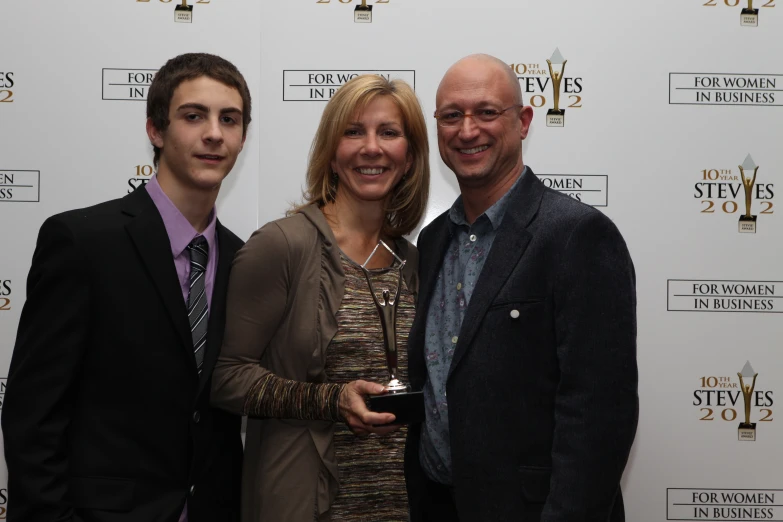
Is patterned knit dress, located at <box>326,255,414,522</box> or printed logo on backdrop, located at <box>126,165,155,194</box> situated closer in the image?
patterned knit dress, located at <box>326,255,414,522</box>

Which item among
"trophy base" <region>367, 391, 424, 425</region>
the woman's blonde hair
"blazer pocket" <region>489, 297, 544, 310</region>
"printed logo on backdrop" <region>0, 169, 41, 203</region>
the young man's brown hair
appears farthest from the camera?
"printed logo on backdrop" <region>0, 169, 41, 203</region>

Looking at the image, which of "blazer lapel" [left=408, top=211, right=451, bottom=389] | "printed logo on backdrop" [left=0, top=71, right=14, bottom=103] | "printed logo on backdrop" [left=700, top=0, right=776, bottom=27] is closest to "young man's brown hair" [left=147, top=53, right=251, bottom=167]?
"blazer lapel" [left=408, top=211, right=451, bottom=389]

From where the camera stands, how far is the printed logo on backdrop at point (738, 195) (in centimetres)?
319

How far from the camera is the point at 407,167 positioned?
8.21 feet

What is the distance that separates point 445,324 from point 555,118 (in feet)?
4.89

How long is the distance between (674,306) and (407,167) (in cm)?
146

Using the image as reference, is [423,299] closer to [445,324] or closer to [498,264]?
[445,324]

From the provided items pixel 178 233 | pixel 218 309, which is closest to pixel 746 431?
pixel 218 309

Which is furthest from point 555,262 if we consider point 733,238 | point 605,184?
point 733,238

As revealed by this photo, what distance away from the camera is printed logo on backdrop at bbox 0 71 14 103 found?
3.16 metres

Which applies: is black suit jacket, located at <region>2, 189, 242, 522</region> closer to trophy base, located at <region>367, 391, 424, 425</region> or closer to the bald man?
trophy base, located at <region>367, 391, 424, 425</region>

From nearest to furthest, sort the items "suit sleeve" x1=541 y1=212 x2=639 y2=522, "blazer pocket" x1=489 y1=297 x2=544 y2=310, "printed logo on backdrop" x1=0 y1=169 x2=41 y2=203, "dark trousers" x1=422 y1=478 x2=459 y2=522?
"suit sleeve" x1=541 y1=212 x2=639 y2=522, "blazer pocket" x1=489 y1=297 x2=544 y2=310, "dark trousers" x1=422 y1=478 x2=459 y2=522, "printed logo on backdrop" x1=0 y1=169 x2=41 y2=203

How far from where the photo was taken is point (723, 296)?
3191mm

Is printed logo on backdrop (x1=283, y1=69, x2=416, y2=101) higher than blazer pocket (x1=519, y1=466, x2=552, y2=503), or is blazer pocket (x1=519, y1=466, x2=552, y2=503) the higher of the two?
printed logo on backdrop (x1=283, y1=69, x2=416, y2=101)
